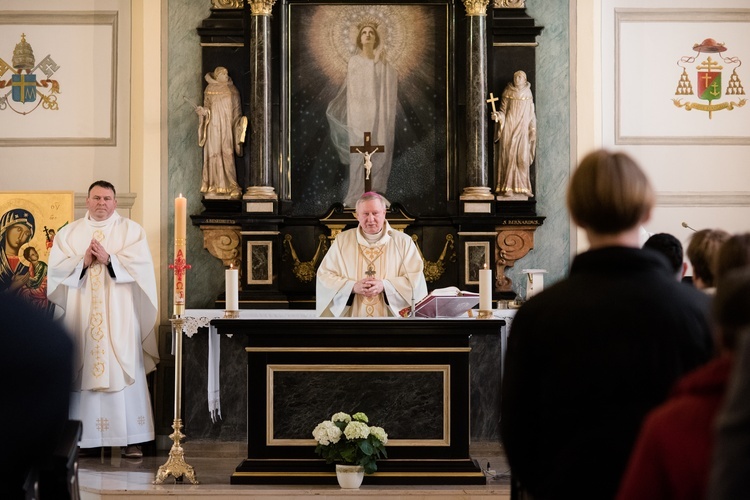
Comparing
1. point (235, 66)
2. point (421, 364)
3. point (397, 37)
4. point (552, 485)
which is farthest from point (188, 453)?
point (552, 485)

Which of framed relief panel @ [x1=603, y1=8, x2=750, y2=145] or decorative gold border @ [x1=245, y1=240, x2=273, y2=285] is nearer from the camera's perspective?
decorative gold border @ [x1=245, y1=240, x2=273, y2=285]

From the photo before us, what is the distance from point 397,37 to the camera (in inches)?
383

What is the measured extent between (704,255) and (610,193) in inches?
48.3

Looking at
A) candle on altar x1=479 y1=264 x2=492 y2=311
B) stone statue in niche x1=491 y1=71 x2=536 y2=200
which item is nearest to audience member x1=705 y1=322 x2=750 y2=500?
candle on altar x1=479 y1=264 x2=492 y2=311

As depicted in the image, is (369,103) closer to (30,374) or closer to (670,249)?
(670,249)

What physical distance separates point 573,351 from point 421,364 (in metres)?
3.98

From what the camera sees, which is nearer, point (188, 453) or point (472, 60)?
point (188, 453)

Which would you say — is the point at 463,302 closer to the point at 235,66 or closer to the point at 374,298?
the point at 374,298

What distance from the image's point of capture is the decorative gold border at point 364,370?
6387mm

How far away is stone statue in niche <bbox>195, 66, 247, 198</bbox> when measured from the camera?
30.9 ft

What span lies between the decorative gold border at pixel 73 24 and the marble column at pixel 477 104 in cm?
340

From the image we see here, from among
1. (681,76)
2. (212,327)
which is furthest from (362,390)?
(681,76)

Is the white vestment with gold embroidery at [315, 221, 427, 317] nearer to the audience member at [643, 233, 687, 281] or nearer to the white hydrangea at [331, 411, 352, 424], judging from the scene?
the white hydrangea at [331, 411, 352, 424]

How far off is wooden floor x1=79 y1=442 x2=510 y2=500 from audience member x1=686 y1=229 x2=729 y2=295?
292 centimetres
